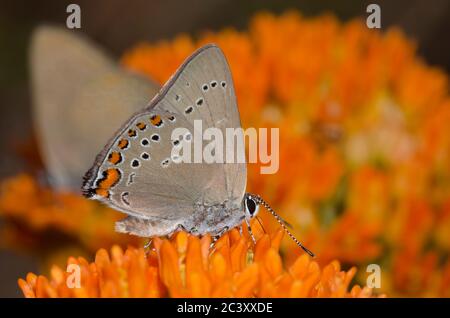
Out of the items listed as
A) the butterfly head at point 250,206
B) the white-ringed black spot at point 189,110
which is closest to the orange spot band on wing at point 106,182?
the white-ringed black spot at point 189,110

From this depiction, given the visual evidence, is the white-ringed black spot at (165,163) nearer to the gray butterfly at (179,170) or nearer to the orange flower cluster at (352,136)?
the gray butterfly at (179,170)

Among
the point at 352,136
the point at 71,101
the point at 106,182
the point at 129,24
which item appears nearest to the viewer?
the point at 106,182

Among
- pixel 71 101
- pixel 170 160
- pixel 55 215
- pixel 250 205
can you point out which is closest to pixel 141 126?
pixel 170 160

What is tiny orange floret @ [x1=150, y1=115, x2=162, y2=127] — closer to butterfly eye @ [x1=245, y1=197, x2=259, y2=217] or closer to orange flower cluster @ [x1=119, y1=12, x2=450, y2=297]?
butterfly eye @ [x1=245, y1=197, x2=259, y2=217]

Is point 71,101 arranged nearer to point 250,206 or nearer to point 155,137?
point 155,137
